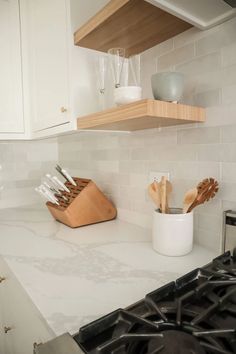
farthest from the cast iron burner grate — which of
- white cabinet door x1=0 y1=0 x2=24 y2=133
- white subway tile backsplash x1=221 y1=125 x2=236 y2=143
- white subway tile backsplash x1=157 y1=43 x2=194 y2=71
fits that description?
white cabinet door x1=0 y1=0 x2=24 y2=133

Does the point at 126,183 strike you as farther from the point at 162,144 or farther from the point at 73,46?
the point at 73,46

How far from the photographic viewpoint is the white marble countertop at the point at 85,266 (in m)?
0.58

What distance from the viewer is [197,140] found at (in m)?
0.90

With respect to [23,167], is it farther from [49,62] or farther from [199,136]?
[199,136]

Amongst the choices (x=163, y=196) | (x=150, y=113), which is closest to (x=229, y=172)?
(x=163, y=196)

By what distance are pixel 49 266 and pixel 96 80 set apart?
743 millimetres

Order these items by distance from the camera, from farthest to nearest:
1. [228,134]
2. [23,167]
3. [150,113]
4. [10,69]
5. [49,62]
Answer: [23,167] → [10,69] → [49,62] → [228,134] → [150,113]

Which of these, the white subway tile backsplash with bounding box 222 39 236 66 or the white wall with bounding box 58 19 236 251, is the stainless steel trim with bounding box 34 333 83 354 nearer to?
the white wall with bounding box 58 19 236 251

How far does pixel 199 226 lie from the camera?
36.1 inches

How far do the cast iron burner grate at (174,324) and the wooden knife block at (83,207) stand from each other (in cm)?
69

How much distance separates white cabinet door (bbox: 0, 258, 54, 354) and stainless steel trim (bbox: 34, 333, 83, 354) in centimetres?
8

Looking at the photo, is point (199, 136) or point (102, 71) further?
point (102, 71)

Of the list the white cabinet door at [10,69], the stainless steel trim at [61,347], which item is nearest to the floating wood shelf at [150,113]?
the stainless steel trim at [61,347]

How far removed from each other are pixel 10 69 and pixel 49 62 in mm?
397
